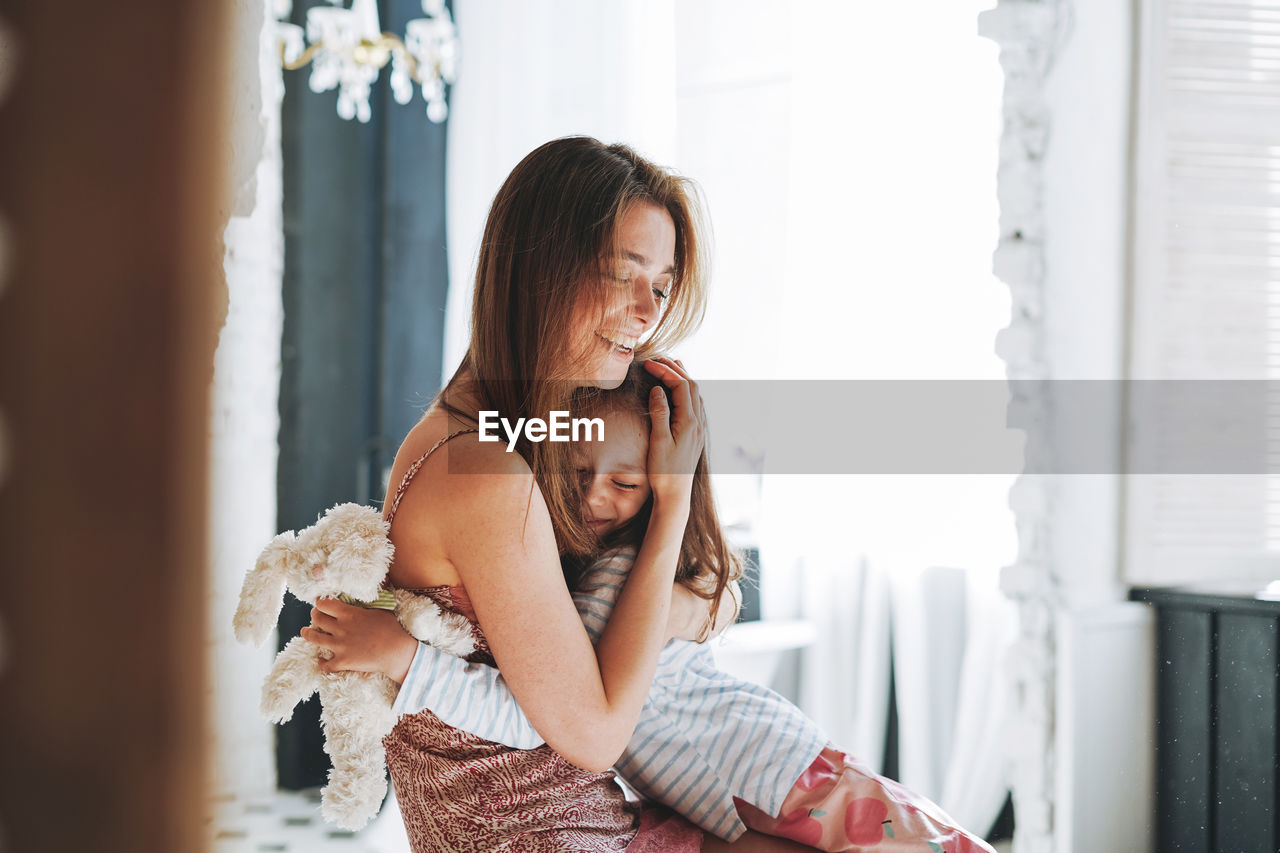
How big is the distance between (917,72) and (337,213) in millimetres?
2362

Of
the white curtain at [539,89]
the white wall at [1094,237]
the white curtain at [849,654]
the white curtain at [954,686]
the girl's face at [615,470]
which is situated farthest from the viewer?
the white curtain at [539,89]

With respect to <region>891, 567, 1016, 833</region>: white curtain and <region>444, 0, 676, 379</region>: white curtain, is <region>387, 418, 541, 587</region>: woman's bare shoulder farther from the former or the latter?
<region>891, 567, 1016, 833</region>: white curtain

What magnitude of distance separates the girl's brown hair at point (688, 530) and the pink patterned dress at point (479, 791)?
0.26m

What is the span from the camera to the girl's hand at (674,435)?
130 centimetres

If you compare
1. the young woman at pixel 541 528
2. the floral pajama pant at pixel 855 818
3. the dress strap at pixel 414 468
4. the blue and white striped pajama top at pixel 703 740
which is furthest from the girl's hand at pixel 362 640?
the floral pajama pant at pixel 855 818

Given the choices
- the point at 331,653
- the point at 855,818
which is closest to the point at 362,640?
the point at 331,653

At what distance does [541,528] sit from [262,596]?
0.34 metres

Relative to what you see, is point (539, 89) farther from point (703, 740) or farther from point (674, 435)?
point (703, 740)

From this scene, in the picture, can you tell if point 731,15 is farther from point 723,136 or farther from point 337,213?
point 337,213

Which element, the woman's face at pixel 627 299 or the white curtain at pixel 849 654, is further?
the white curtain at pixel 849 654

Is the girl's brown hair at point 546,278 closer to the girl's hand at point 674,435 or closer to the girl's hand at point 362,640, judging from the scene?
the girl's hand at point 674,435

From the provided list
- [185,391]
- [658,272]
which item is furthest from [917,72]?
[185,391]

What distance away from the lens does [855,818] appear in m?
1.29

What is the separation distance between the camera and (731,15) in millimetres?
3129
